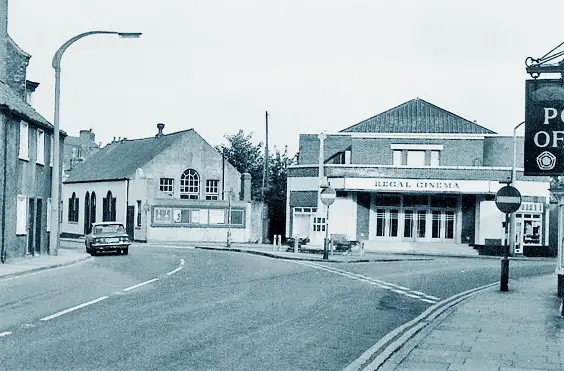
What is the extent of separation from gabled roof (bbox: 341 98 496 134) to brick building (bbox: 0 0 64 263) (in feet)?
83.7

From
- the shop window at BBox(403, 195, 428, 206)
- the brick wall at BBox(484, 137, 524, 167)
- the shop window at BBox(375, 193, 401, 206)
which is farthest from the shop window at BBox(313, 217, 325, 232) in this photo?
the brick wall at BBox(484, 137, 524, 167)

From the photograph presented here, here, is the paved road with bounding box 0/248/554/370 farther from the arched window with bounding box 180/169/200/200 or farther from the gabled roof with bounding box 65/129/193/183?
the gabled roof with bounding box 65/129/193/183

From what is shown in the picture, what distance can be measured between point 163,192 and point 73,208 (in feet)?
54.0

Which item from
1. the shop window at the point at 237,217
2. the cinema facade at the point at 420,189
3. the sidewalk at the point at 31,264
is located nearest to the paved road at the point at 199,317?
the sidewalk at the point at 31,264

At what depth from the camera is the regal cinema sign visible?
12.9 metres

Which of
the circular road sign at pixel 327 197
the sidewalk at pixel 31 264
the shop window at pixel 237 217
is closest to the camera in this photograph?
the sidewalk at pixel 31 264

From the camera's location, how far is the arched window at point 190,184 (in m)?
66.8

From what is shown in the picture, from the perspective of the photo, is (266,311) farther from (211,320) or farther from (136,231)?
(136,231)

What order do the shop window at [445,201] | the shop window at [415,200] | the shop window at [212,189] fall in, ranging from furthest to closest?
the shop window at [212,189]
the shop window at [415,200]
the shop window at [445,201]

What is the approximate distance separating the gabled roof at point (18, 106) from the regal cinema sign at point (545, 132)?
19.0m

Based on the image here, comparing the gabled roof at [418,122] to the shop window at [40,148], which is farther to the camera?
the gabled roof at [418,122]

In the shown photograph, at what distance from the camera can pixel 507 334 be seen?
12508 mm

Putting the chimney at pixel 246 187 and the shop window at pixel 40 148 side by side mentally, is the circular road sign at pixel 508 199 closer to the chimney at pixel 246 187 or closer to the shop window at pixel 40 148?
the shop window at pixel 40 148

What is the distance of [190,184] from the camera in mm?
67188
